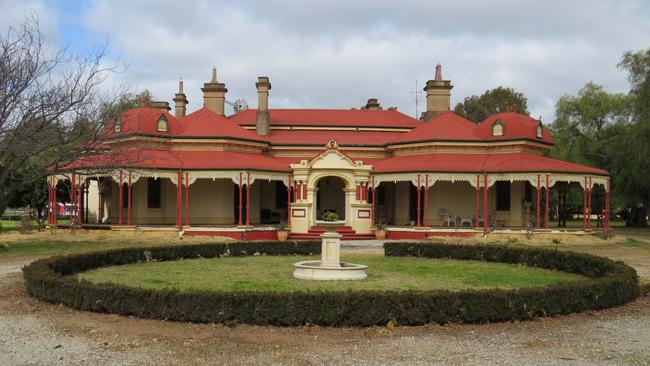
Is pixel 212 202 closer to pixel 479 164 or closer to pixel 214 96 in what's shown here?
pixel 214 96

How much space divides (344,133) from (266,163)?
7.66m

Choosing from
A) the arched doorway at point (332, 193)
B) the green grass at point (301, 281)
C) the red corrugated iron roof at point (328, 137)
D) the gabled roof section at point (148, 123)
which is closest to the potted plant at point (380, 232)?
the arched doorway at point (332, 193)

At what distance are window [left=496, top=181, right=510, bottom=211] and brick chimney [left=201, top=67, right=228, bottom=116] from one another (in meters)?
17.9

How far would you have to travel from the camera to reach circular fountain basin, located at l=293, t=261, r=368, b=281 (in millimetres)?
14609

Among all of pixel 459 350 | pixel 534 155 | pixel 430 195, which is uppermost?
pixel 534 155

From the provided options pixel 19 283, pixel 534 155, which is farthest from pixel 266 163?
pixel 19 283

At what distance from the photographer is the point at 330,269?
48.0ft

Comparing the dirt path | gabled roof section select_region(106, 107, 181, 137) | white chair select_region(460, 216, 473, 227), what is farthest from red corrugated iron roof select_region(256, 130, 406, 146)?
the dirt path

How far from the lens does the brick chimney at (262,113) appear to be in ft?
117

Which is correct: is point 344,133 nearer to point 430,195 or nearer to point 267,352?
point 430,195

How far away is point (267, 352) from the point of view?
8289mm

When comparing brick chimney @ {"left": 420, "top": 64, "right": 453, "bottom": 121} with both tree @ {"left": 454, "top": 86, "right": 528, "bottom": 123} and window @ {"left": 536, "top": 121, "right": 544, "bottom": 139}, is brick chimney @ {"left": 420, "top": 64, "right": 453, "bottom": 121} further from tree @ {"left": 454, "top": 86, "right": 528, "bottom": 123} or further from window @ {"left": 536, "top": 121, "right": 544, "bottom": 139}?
tree @ {"left": 454, "top": 86, "right": 528, "bottom": 123}

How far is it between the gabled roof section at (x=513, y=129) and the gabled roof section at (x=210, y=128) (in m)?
12.0

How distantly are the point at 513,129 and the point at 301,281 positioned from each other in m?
21.1
